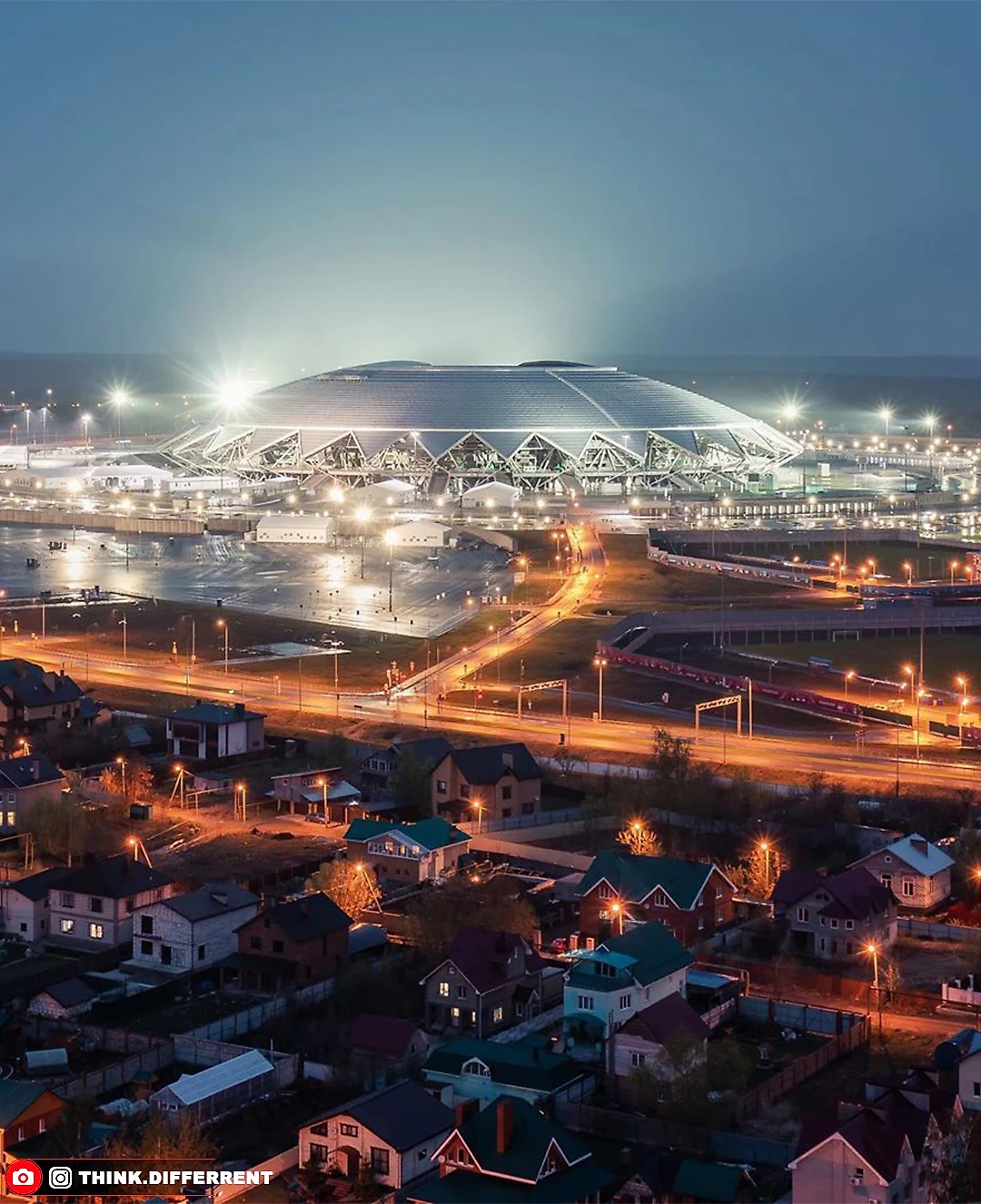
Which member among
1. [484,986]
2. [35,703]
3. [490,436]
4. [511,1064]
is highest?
[490,436]

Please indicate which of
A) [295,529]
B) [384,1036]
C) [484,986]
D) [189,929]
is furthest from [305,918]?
[295,529]

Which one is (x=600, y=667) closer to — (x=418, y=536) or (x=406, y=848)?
(x=406, y=848)

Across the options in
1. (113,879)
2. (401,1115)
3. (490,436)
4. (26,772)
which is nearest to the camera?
(401,1115)

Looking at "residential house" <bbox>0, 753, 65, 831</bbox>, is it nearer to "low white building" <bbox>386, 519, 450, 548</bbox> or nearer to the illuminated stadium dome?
"low white building" <bbox>386, 519, 450, 548</bbox>

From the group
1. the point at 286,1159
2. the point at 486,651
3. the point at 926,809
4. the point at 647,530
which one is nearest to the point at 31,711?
the point at 486,651

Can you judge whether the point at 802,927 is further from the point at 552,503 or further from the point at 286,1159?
the point at 552,503

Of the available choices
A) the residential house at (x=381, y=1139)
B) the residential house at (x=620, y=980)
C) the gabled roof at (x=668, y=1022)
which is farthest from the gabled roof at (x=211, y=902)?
the residential house at (x=381, y=1139)
